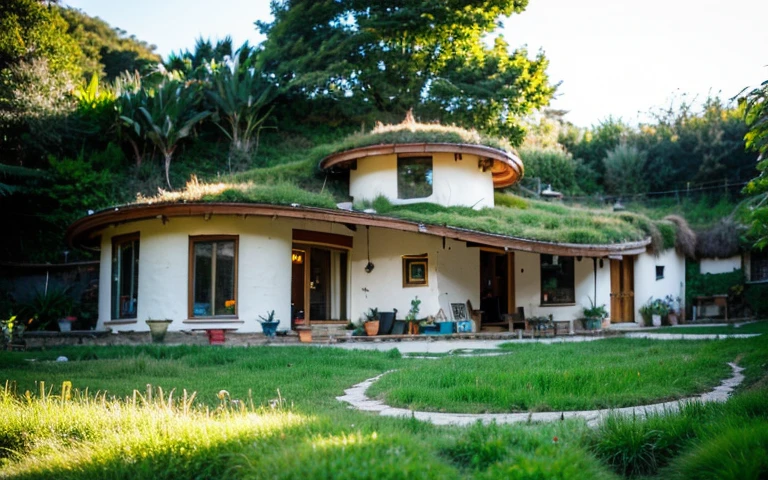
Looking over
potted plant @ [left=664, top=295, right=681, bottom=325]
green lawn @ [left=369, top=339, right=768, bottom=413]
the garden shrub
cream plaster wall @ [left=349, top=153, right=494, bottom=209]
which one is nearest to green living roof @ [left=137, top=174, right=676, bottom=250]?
cream plaster wall @ [left=349, top=153, right=494, bottom=209]

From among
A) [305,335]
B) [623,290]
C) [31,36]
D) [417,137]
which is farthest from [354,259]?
[31,36]

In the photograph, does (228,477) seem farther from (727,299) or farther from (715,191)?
(715,191)

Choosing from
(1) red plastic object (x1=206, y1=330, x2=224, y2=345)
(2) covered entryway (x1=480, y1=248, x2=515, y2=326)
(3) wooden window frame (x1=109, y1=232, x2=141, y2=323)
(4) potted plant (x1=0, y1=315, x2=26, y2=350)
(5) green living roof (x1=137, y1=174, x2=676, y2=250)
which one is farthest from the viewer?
(2) covered entryway (x1=480, y1=248, x2=515, y2=326)

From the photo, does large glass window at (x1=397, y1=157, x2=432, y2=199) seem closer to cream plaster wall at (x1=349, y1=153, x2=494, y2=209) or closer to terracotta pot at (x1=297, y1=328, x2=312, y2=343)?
cream plaster wall at (x1=349, y1=153, x2=494, y2=209)

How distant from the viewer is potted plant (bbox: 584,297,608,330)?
63.6ft

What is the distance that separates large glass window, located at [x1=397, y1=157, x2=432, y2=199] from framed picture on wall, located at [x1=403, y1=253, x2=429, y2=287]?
8.63 ft

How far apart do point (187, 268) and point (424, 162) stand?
7.36 metres

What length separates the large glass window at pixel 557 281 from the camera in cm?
2030

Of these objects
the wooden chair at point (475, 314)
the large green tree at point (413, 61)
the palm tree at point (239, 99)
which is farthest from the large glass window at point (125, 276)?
the large green tree at point (413, 61)

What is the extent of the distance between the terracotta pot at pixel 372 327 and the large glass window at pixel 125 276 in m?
5.45

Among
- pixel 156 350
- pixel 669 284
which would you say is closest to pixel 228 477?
pixel 156 350

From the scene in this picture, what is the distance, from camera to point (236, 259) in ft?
56.2

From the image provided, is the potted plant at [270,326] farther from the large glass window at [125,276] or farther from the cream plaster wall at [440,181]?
the cream plaster wall at [440,181]

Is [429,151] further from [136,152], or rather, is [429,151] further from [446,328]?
[136,152]
